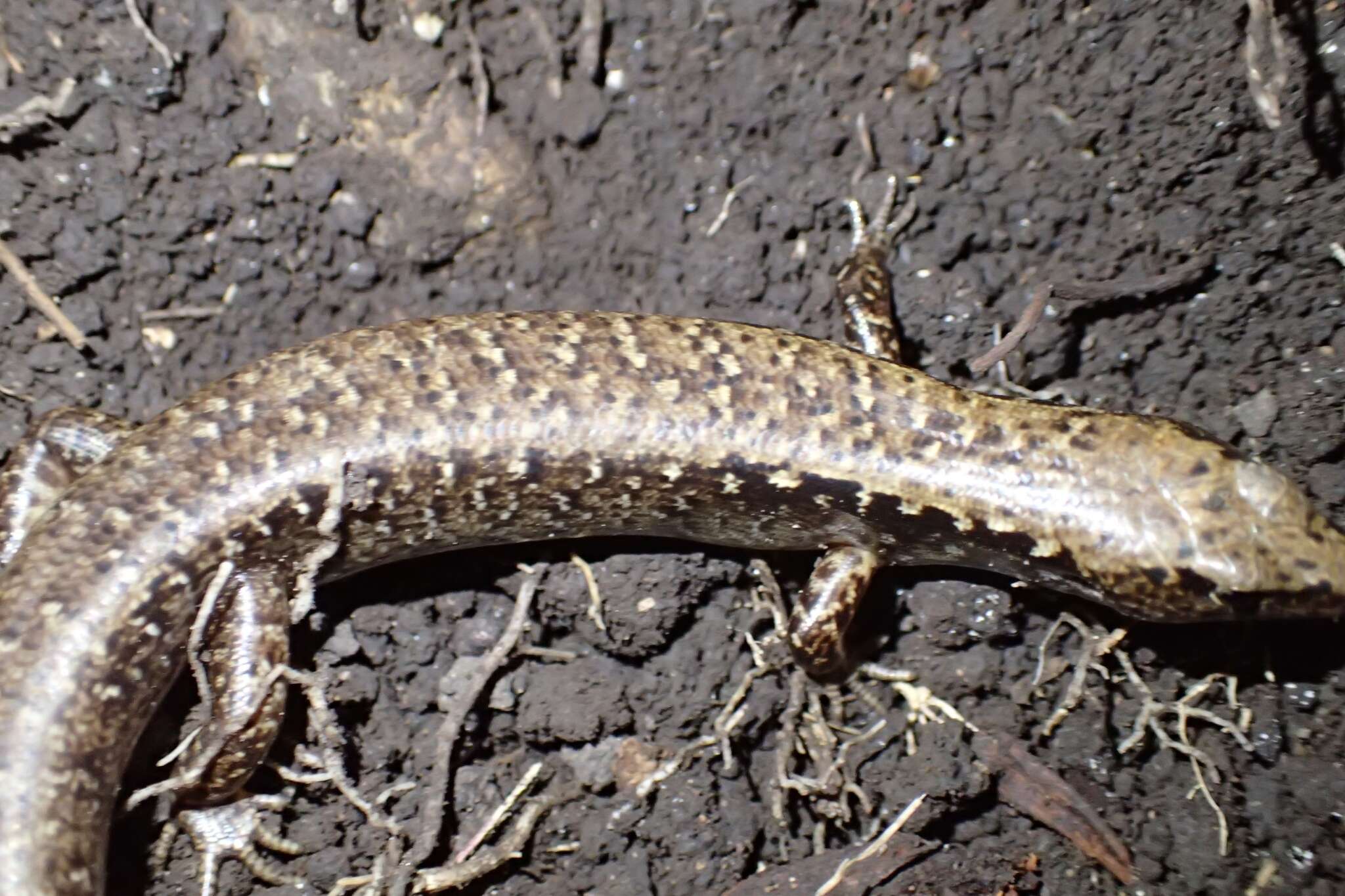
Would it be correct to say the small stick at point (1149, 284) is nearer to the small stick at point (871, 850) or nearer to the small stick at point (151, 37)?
the small stick at point (871, 850)

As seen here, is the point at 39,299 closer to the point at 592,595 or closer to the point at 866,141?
the point at 592,595

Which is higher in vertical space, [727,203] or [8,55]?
[8,55]

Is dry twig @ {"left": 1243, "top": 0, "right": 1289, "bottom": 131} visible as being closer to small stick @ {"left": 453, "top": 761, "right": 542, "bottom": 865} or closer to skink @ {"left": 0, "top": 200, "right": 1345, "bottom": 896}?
skink @ {"left": 0, "top": 200, "right": 1345, "bottom": 896}

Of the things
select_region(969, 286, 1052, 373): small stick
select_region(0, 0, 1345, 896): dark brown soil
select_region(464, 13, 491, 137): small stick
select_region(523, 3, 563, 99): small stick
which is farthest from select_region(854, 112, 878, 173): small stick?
select_region(464, 13, 491, 137): small stick

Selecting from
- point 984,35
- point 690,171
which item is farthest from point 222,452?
point 984,35

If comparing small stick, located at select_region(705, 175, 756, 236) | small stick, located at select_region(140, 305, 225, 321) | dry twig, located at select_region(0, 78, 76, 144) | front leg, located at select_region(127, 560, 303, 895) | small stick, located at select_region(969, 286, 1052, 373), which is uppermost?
dry twig, located at select_region(0, 78, 76, 144)

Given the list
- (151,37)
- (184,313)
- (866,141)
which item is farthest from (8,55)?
(866,141)

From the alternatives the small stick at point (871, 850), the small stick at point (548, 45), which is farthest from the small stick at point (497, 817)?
the small stick at point (548, 45)
